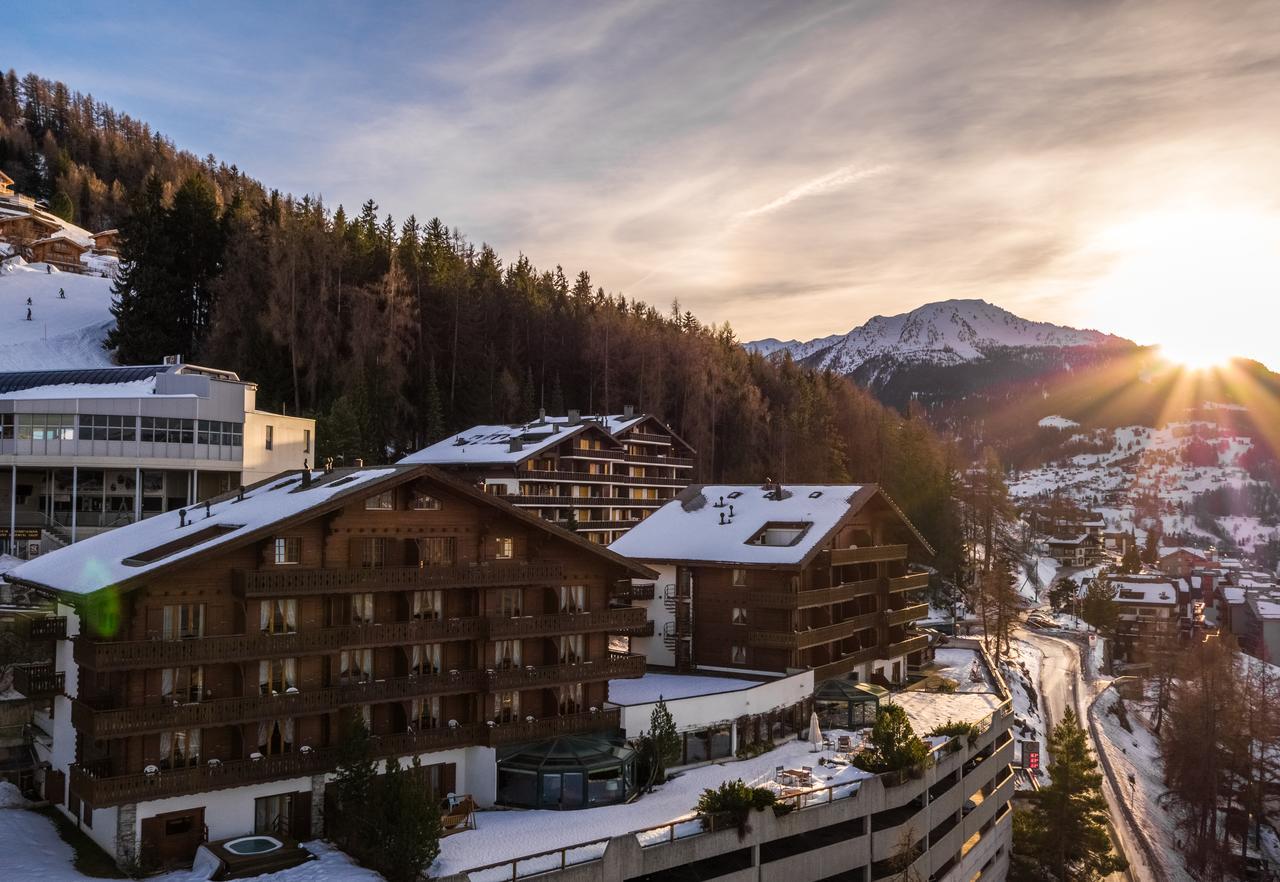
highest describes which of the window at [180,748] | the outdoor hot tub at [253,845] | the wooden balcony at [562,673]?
the wooden balcony at [562,673]

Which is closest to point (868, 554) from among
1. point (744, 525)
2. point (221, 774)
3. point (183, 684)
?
point (744, 525)

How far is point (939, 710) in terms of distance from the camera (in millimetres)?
56188

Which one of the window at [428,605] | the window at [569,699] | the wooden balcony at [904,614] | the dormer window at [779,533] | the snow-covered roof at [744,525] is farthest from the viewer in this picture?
the wooden balcony at [904,614]

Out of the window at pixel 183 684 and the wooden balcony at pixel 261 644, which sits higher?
the wooden balcony at pixel 261 644

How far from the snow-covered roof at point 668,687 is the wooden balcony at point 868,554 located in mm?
9990

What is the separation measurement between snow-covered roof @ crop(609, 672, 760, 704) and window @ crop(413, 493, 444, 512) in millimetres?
12741

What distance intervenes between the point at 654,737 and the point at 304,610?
A: 1613 cm

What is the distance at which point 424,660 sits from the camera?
3800 cm

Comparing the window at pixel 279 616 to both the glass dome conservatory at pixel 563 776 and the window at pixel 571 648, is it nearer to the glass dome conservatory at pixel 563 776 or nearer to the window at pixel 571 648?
the glass dome conservatory at pixel 563 776

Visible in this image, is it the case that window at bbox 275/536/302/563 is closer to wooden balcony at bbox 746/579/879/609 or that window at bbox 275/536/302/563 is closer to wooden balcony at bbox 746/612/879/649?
wooden balcony at bbox 746/579/879/609

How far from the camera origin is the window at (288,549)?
34.5 meters

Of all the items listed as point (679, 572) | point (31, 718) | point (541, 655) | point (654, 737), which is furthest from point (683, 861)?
point (31, 718)

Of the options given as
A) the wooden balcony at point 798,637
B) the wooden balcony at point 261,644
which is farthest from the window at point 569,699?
the wooden balcony at point 798,637

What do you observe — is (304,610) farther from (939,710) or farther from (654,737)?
(939,710)
